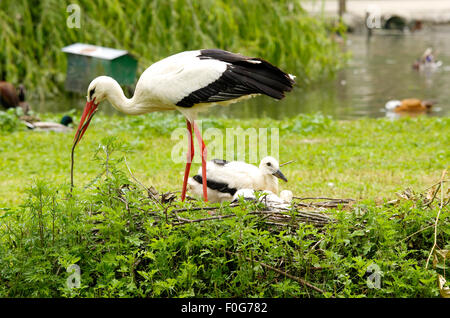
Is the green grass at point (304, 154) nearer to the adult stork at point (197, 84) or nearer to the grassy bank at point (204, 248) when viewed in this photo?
the adult stork at point (197, 84)

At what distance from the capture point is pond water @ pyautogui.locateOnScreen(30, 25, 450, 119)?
48.6 ft

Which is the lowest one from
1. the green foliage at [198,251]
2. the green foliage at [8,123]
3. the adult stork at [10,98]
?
the green foliage at [198,251]

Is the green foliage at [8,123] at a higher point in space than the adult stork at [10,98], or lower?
lower

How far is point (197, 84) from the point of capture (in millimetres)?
6141

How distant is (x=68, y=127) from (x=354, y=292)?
772 cm

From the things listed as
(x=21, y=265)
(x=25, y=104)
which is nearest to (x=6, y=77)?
(x=25, y=104)

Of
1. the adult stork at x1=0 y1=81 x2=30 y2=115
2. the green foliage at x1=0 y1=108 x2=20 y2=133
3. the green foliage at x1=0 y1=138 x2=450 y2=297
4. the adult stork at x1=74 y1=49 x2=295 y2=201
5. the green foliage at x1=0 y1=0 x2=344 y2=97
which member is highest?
the green foliage at x1=0 y1=0 x2=344 y2=97

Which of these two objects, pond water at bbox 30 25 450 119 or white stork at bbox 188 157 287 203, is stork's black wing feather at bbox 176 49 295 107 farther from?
pond water at bbox 30 25 450 119

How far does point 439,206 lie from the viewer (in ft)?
16.6

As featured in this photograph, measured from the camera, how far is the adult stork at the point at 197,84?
589 centimetres

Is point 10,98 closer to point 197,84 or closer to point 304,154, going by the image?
point 304,154

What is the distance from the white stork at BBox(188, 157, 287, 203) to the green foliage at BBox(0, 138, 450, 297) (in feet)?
4.90

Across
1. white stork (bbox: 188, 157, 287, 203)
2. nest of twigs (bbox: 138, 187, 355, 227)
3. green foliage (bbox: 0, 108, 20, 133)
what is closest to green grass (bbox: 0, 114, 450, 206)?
green foliage (bbox: 0, 108, 20, 133)

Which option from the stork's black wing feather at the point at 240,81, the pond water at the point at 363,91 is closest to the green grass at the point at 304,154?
the stork's black wing feather at the point at 240,81
